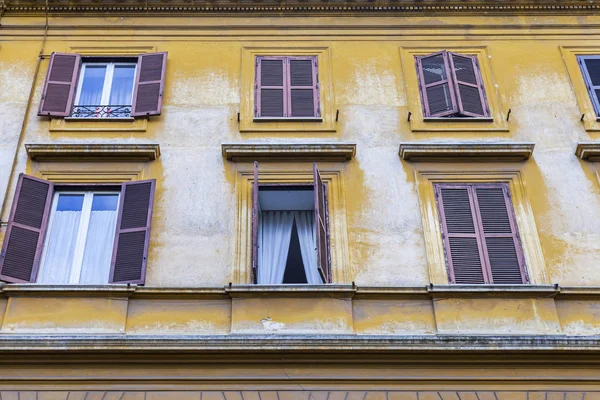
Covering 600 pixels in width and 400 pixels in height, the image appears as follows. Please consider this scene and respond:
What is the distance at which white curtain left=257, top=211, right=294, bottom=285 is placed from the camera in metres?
10.8

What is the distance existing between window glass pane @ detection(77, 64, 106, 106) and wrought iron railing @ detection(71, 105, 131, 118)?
17 centimetres

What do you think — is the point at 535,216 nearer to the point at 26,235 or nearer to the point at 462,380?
the point at 462,380

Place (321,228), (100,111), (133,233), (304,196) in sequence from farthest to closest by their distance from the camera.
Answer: (100,111), (304,196), (133,233), (321,228)

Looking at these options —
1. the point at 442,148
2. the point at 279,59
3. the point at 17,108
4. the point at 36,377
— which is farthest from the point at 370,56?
the point at 36,377

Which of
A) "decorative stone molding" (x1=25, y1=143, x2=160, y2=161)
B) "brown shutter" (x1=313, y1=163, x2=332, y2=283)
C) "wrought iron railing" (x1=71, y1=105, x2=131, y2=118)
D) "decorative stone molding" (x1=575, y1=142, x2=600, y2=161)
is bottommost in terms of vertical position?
"brown shutter" (x1=313, y1=163, x2=332, y2=283)

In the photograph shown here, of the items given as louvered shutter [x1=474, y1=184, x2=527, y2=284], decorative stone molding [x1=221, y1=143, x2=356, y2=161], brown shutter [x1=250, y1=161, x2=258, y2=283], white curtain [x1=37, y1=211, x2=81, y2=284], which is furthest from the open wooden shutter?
white curtain [x1=37, y1=211, x2=81, y2=284]

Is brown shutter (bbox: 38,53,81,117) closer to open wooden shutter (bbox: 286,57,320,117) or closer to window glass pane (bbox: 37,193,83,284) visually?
window glass pane (bbox: 37,193,83,284)

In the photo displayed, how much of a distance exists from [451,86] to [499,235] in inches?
113

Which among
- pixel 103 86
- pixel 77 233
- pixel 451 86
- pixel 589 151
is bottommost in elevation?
pixel 77 233

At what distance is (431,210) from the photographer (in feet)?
36.3

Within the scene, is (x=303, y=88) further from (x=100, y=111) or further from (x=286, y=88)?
(x=100, y=111)

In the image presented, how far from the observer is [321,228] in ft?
34.0

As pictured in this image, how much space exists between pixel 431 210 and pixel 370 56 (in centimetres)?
333

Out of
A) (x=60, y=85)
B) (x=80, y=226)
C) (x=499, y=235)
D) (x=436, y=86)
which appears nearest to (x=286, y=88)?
(x=436, y=86)
